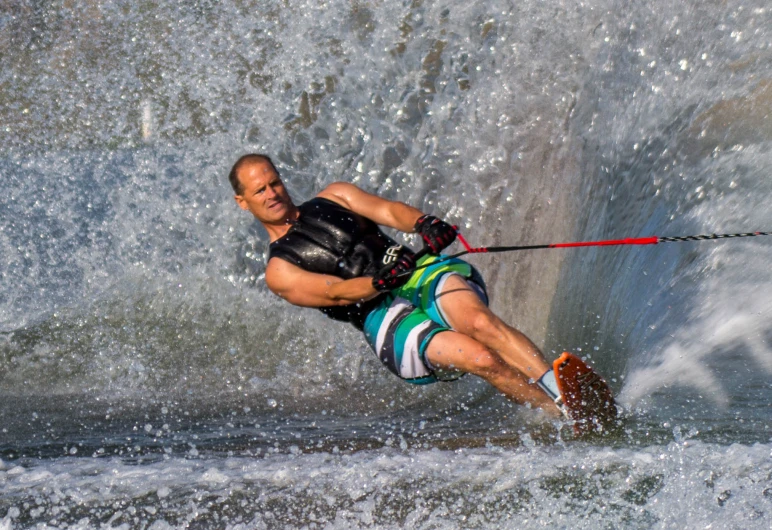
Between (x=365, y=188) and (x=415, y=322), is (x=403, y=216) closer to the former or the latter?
(x=415, y=322)

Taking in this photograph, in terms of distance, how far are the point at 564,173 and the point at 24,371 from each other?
3521 millimetres

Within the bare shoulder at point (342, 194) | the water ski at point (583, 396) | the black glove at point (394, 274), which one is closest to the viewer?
the water ski at point (583, 396)

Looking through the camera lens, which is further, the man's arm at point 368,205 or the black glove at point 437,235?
the man's arm at point 368,205

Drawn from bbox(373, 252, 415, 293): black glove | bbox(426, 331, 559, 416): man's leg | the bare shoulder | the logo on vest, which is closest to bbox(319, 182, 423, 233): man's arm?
the bare shoulder

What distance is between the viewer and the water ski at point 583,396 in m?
2.93

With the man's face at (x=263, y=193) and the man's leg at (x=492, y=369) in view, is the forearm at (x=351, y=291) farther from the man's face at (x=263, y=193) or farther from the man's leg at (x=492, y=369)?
the man's face at (x=263, y=193)

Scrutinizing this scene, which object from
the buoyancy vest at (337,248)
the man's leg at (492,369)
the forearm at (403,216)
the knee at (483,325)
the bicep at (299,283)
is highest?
the forearm at (403,216)

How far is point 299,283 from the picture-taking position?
132 inches

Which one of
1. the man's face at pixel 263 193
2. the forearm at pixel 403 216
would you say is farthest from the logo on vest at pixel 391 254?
the man's face at pixel 263 193

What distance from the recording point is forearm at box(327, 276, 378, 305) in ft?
10.3

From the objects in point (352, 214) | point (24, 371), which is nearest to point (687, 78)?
point (352, 214)

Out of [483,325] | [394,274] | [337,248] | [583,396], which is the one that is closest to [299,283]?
[337,248]

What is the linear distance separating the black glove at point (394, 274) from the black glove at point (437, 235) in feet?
0.46

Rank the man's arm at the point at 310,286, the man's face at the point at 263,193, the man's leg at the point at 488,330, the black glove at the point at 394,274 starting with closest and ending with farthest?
the black glove at the point at 394,274 → the man's leg at the point at 488,330 → the man's arm at the point at 310,286 → the man's face at the point at 263,193
